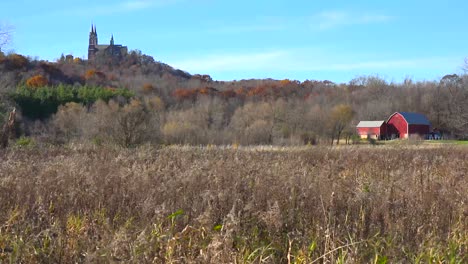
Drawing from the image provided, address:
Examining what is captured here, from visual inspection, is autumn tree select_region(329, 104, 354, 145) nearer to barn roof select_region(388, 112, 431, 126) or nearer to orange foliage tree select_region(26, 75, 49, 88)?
barn roof select_region(388, 112, 431, 126)

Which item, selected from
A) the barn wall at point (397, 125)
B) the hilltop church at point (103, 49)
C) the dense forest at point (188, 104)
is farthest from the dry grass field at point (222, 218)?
the hilltop church at point (103, 49)

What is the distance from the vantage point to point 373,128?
7831cm

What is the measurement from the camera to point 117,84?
284 ft

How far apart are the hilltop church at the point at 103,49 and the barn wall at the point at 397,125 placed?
5918 centimetres

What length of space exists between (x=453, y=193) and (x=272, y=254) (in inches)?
134

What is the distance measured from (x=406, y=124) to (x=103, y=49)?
244ft

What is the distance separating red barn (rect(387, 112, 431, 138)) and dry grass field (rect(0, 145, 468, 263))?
229ft

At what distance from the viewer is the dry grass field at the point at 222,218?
4664 mm

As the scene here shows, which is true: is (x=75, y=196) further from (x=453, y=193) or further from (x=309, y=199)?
(x=453, y=193)

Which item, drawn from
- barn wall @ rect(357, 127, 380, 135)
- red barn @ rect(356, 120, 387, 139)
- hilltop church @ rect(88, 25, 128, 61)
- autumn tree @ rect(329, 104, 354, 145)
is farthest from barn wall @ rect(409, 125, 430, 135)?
hilltop church @ rect(88, 25, 128, 61)

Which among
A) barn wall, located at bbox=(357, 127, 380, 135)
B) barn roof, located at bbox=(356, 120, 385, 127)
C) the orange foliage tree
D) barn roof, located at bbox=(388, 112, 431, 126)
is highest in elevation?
the orange foliage tree

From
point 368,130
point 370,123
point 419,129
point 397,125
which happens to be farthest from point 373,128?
point 419,129

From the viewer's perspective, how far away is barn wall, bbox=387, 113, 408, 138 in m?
75.8

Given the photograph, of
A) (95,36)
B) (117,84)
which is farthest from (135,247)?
(95,36)
